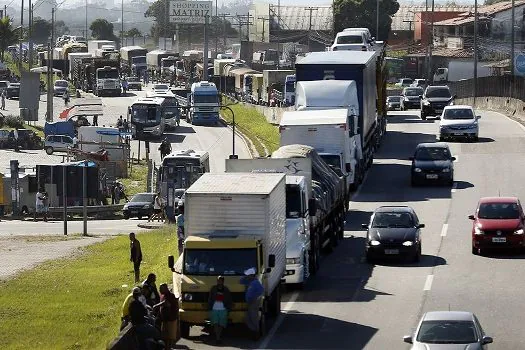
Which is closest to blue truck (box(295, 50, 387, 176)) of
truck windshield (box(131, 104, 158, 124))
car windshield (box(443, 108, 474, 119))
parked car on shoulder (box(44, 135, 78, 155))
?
car windshield (box(443, 108, 474, 119))

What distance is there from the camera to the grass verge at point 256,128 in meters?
78.2

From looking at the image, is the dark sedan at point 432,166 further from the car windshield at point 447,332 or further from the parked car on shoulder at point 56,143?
the parked car on shoulder at point 56,143

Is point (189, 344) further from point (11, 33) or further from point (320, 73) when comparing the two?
point (11, 33)

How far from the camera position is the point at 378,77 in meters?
65.8

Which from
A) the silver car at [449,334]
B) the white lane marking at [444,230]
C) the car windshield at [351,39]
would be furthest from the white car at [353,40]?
the silver car at [449,334]

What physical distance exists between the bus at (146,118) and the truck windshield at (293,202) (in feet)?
210

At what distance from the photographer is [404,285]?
3384 centimetres

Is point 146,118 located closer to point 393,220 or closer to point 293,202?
point 393,220

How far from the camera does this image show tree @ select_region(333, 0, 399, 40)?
175 meters

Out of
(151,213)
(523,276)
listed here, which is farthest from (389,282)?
(151,213)

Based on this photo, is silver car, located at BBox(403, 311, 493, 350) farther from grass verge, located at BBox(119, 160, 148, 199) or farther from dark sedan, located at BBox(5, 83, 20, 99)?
dark sedan, located at BBox(5, 83, 20, 99)

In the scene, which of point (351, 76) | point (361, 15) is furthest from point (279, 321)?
point (361, 15)

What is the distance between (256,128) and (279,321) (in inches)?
2547

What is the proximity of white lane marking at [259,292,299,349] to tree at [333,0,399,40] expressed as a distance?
144305 millimetres
